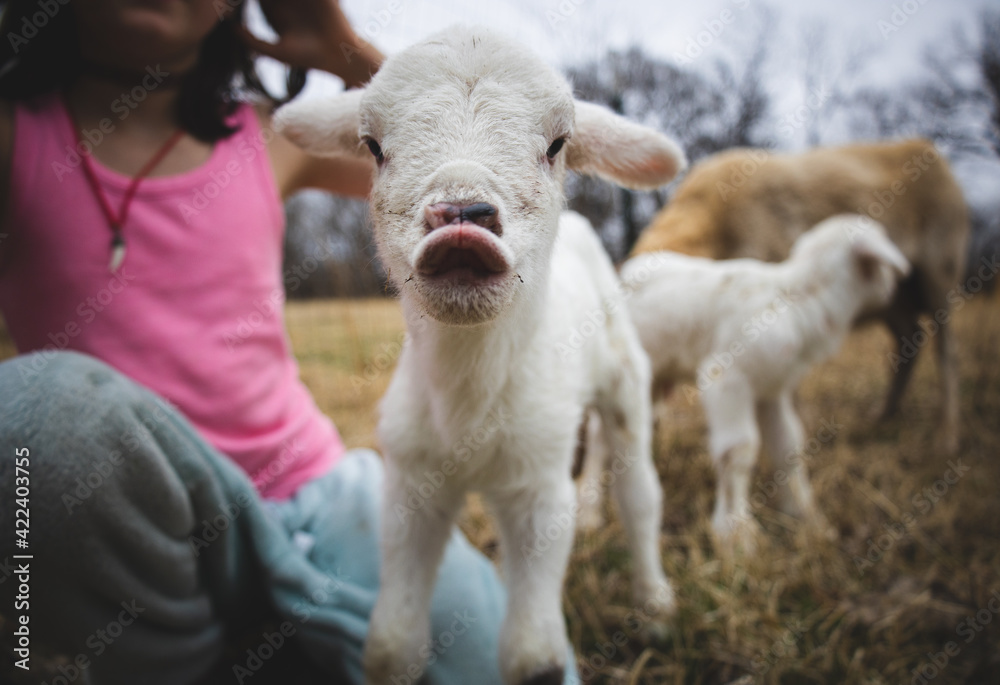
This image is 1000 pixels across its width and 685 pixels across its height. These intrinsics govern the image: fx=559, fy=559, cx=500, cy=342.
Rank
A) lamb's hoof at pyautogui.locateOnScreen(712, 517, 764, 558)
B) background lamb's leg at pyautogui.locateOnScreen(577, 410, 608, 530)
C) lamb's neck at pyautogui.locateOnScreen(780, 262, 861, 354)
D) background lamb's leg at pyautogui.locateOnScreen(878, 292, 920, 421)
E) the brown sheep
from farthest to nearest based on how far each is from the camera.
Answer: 1. background lamb's leg at pyautogui.locateOnScreen(878, 292, 920, 421)
2. the brown sheep
3. lamb's neck at pyautogui.locateOnScreen(780, 262, 861, 354)
4. background lamb's leg at pyautogui.locateOnScreen(577, 410, 608, 530)
5. lamb's hoof at pyautogui.locateOnScreen(712, 517, 764, 558)

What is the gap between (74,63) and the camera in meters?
1.69

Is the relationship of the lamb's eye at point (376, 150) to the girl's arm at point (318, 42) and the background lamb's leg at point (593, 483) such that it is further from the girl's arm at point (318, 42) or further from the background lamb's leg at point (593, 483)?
the background lamb's leg at point (593, 483)

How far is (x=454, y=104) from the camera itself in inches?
42.1

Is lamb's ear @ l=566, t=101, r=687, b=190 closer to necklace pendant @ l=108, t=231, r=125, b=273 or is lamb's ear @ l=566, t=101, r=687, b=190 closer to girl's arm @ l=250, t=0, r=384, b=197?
girl's arm @ l=250, t=0, r=384, b=197

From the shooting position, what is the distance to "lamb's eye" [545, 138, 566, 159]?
1.20m

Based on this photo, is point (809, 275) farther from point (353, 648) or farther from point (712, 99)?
point (353, 648)

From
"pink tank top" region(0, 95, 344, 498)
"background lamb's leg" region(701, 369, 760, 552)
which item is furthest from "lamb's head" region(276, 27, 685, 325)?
"background lamb's leg" region(701, 369, 760, 552)

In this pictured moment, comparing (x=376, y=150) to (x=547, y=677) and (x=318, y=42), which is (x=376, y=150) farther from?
(x=547, y=677)

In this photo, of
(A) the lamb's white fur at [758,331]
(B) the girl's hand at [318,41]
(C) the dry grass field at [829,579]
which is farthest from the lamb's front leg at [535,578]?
(A) the lamb's white fur at [758,331]

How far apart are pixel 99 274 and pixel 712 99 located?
12.9 feet

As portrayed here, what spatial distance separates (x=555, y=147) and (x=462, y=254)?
45cm

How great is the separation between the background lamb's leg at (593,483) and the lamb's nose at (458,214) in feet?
5.38

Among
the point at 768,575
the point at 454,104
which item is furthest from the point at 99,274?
the point at 768,575

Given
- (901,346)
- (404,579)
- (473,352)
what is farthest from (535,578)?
(901,346)
